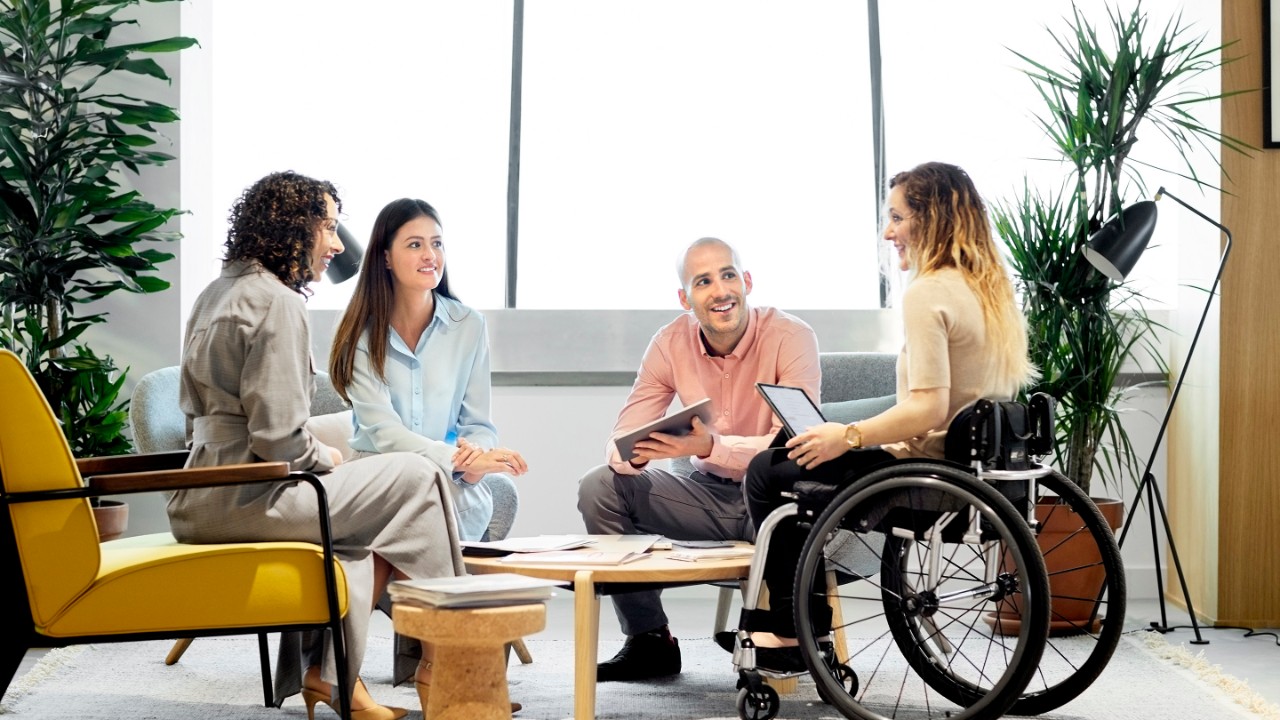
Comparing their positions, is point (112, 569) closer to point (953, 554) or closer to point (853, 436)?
point (853, 436)

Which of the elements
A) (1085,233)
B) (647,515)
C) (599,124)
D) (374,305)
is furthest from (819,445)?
(599,124)

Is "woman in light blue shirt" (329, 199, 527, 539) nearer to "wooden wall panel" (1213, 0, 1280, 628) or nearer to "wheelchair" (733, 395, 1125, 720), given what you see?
"wheelchair" (733, 395, 1125, 720)

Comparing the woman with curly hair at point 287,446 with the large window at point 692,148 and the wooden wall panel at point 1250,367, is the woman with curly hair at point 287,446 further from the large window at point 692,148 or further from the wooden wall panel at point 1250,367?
the wooden wall panel at point 1250,367

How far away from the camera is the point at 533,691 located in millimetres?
2996

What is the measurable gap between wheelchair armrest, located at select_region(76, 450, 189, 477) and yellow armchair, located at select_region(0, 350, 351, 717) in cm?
43

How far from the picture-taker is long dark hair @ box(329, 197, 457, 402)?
3.21m

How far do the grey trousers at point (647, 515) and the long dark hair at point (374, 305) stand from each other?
647 millimetres

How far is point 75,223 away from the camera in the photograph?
3.73m

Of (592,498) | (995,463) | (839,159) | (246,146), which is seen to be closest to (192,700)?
(592,498)

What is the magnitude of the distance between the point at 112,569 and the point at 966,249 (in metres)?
1.81

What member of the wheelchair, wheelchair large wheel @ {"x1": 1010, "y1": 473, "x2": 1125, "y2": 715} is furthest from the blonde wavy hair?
wheelchair large wheel @ {"x1": 1010, "y1": 473, "x2": 1125, "y2": 715}

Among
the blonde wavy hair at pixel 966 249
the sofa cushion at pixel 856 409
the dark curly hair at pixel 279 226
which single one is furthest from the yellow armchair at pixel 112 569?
the sofa cushion at pixel 856 409

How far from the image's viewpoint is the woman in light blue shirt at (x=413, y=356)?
3188 mm

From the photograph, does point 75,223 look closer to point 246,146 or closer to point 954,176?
point 246,146
